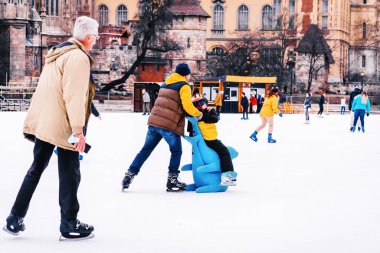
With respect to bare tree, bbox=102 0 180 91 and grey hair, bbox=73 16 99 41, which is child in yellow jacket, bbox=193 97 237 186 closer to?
grey hair, bbox=73 16 99 41

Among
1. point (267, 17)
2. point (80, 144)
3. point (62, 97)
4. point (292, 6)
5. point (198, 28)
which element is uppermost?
point (292, 6)

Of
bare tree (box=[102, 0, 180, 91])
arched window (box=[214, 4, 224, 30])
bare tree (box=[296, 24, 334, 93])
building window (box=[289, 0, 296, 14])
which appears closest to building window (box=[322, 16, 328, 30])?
building window (box=[289, 0, 296, 14])

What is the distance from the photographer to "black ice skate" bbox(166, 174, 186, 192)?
9.76 metres

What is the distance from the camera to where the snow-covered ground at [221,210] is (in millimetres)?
6699

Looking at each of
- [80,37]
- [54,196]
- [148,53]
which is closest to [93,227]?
[80,37]

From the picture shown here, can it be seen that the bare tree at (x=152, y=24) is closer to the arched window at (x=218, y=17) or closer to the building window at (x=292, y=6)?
the building window at (x=292, y=6)

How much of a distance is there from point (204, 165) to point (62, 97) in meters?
3.40

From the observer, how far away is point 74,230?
22.0 feet

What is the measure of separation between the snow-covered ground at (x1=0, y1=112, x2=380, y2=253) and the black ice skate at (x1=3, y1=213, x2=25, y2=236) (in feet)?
0.29

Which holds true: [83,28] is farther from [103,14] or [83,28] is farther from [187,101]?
[103,14]

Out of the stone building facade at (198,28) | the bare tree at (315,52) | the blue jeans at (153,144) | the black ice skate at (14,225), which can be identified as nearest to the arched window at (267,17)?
the stone building facade at (198,28)

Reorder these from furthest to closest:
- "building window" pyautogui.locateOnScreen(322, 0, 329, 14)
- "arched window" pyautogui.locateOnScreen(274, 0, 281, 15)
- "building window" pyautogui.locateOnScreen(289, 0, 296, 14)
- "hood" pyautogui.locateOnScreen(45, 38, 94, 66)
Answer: "arched window" pyautogui.locateOnScreen(274, 0, 281, 15) < "building window" pyautogui.locateOnScreen(289, 0, 296, 14) < "building window" pyautogui.locateOnScreen(322, 0, 329, 14) < "hood" pyautogui.locateOnScreen(45, 38, 94, 66)

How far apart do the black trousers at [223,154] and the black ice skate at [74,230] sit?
302 cm

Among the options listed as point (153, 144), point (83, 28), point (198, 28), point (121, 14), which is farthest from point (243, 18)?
point (83, 28)
